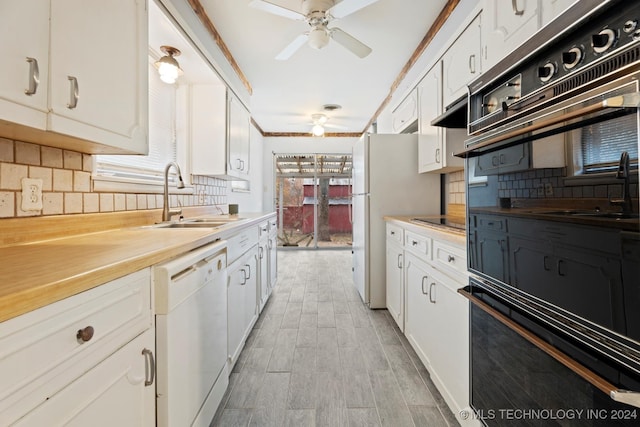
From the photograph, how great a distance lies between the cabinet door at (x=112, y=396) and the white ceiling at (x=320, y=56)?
246 cm

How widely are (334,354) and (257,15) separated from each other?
2.75 meters

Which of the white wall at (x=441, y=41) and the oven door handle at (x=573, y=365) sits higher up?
the white wall at (x=441, y=41)

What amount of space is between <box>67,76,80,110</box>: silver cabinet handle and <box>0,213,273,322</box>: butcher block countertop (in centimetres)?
50

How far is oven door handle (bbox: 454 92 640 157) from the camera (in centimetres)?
56

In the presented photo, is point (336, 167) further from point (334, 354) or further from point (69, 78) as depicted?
point (69, 78)

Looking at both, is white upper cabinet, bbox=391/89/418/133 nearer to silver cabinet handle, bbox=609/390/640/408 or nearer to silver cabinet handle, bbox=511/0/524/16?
silver cabinet handle, bbox=511/0/524/16

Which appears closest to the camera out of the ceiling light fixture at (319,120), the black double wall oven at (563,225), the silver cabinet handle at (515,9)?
the black double wall oven at (563,225)

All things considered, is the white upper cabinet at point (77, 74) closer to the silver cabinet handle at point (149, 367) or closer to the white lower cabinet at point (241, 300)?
the silver cabinet handle at point (149, 367)

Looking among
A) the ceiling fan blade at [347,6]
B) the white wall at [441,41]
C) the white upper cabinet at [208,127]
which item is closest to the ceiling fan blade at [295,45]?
the ceiling fan blade at [347,6]

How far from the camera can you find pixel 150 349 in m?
0.91

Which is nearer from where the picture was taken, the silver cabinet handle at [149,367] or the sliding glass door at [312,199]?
the silver cabinet handle at [149,367]

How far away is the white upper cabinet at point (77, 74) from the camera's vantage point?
2.80 ft

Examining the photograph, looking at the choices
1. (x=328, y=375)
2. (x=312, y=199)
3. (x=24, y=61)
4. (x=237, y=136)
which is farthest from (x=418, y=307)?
(x=312, y=199)

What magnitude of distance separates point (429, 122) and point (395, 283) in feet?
4.65
